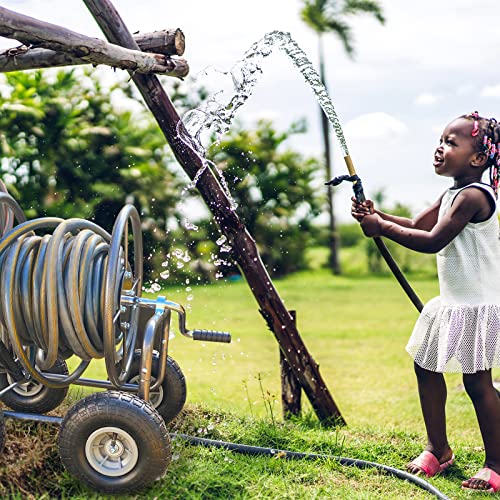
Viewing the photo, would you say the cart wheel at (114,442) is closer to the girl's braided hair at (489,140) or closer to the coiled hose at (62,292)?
the coiled hose at (62,292)

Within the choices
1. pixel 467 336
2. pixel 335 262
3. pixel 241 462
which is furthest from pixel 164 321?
pixel 335 262

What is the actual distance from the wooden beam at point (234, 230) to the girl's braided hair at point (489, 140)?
134cm

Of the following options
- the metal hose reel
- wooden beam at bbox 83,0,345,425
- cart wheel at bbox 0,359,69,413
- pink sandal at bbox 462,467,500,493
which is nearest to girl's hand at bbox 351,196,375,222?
wooden beam at bbox 83,0,345,425

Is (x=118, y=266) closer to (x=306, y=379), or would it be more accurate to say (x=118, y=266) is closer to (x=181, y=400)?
(x=181, y=400)

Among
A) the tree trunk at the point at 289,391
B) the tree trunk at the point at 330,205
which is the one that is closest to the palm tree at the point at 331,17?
the tree trunk at the point at 330,205

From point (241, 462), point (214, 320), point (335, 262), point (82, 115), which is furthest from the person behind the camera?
point (335, 262)

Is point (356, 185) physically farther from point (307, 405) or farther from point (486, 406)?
point (307, 405)

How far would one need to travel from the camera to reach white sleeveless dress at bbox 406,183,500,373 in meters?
3.45

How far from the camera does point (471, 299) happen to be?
11.5ft

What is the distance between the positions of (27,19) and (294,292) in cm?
882

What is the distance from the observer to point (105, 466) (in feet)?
10.4

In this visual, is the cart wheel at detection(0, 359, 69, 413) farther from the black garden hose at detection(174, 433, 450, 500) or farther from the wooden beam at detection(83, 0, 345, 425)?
the wooden beam at detection(83, 0, 345, 425)

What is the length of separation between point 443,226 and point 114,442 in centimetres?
175

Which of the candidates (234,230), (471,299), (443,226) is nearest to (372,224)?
(443,226)
